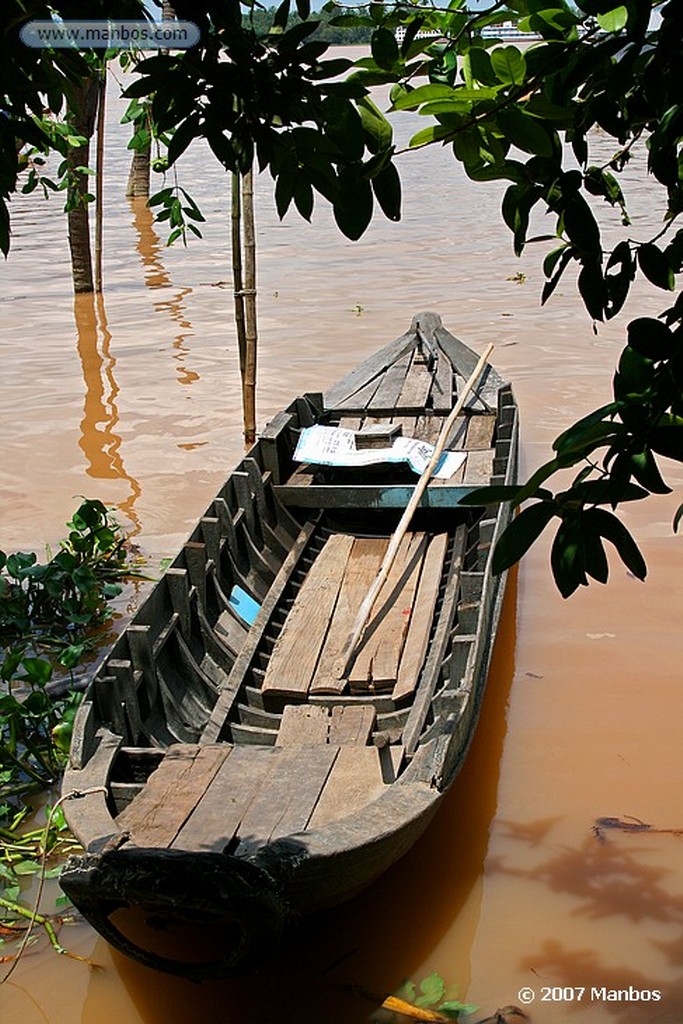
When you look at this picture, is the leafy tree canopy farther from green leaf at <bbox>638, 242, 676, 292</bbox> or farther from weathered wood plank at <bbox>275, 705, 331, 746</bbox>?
weathered wood plank at <bbox>275, 705, 331, 746</bbox>

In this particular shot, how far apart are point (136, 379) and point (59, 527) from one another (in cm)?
357

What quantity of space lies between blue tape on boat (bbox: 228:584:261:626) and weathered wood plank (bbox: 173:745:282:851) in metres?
1.11

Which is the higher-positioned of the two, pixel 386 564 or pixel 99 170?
pixel 99 170

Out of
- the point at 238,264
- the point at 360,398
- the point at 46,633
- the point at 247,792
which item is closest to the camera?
the point at 247,792

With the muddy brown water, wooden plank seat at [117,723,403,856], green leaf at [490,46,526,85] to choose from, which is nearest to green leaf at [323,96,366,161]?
green leaf at [490,46,526,85]

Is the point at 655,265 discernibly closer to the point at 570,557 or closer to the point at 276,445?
the point at 570,557

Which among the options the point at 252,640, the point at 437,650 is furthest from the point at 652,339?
the point at 252,640

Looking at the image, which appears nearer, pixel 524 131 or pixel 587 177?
pixel 524 131

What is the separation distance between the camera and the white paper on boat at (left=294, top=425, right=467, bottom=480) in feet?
18.9

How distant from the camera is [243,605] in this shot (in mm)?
4906

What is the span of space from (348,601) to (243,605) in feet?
1.51

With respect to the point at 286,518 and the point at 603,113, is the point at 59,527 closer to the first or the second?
the point at 286,518

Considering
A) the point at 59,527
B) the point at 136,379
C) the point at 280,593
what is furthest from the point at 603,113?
the point at 136,379

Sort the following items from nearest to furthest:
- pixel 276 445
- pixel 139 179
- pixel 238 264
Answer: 1. pixel 276 445
2. pixel 238 264
3. pixel 139 179
